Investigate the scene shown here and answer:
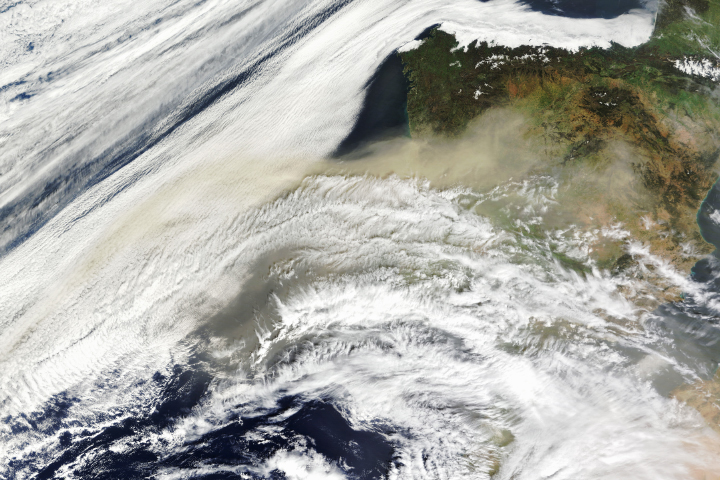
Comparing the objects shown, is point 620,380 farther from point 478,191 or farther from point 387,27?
point 387,27

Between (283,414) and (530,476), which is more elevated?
(283,414)

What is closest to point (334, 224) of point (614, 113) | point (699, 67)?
point (614, 113)

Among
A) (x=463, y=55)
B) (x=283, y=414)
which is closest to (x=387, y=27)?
(x=463, y=55)

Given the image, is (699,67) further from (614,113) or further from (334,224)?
(334,224)
